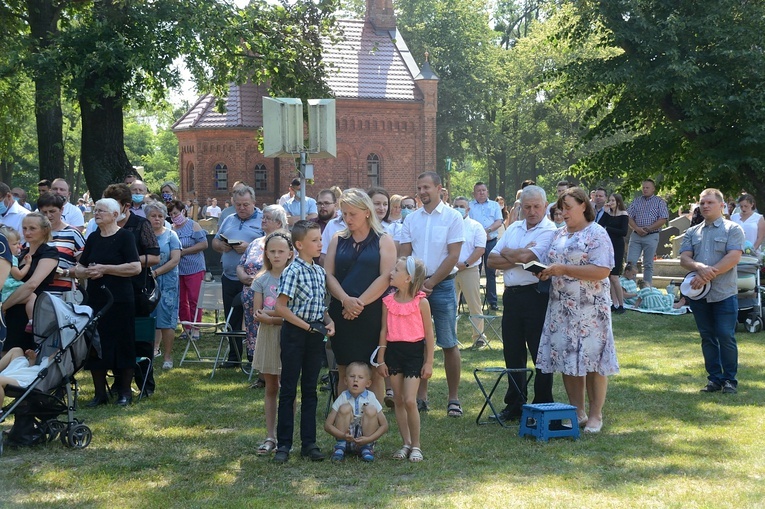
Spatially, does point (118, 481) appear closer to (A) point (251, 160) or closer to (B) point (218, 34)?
(B) point (218, 34)

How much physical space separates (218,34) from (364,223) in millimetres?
11162

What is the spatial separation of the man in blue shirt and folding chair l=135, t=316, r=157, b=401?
5.11ft

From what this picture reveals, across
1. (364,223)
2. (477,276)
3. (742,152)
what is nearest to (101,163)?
(477,276)

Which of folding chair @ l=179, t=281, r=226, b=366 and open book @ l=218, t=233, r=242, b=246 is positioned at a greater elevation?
open book @ l=218, t=233, r=242, b=246

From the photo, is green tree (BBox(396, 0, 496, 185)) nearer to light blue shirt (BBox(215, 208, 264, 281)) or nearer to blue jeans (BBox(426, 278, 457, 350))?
light blue shirt (BBox(215, 208, 264, 281))

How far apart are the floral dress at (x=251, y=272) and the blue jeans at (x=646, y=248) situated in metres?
9.37

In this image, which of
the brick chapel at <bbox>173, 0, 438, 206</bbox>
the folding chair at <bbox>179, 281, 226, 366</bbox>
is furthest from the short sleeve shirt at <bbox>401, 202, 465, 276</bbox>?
the brick chapel at <bbox>173, 0, 438, 206</bbox>

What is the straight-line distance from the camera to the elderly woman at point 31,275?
8438mm

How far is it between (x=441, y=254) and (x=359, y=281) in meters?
1.76

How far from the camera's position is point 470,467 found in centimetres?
706

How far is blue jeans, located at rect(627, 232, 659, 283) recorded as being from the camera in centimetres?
1800

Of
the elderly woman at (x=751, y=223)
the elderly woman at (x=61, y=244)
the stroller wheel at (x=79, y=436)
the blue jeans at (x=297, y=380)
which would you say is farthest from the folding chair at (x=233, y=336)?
the elderly woman at (x=751, y=223)

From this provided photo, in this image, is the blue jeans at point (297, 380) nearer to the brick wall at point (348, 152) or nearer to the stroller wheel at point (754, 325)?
the stroller wheel at point (754, 325)

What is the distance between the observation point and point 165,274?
12.1 meters
